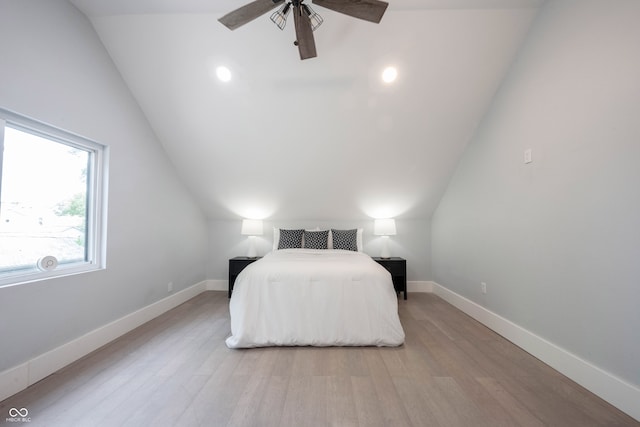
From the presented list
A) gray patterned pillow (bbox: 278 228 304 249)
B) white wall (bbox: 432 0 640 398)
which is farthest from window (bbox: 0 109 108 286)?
white wall (bbox: 432 0 640 398)

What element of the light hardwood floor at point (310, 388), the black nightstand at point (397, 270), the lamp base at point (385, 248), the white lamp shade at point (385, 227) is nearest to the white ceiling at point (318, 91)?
the white lamp shade at point (385, 227)

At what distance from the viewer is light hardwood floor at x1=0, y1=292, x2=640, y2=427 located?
1.37 metres

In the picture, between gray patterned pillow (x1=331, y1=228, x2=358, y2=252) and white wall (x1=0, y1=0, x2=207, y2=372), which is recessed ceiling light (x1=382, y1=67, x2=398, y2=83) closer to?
gray patterned pillow (x1=331, y1=228, x2=358, y2=252)

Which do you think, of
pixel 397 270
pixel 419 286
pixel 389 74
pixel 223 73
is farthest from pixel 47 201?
pixel 419 286

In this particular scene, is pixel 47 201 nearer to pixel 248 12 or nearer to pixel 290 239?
pixel 248 12

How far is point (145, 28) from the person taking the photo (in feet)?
7.38

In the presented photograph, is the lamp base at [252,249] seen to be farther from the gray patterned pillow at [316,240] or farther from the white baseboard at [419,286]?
the white baseboard at [419,286]

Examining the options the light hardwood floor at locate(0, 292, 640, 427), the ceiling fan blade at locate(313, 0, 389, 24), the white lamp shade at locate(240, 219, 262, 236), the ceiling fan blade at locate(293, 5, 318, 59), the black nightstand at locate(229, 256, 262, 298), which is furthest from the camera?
the white lamp shade at locate(240, 219, 262, 236)

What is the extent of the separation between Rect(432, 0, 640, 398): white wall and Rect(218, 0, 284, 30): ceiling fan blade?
78.0 inches

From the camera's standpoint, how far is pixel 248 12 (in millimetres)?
1615

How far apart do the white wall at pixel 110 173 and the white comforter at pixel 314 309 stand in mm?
1110

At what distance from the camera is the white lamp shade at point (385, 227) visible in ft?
12.6

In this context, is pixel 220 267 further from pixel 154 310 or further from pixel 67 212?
pixel 67 212

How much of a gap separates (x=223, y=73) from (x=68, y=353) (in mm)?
2568
